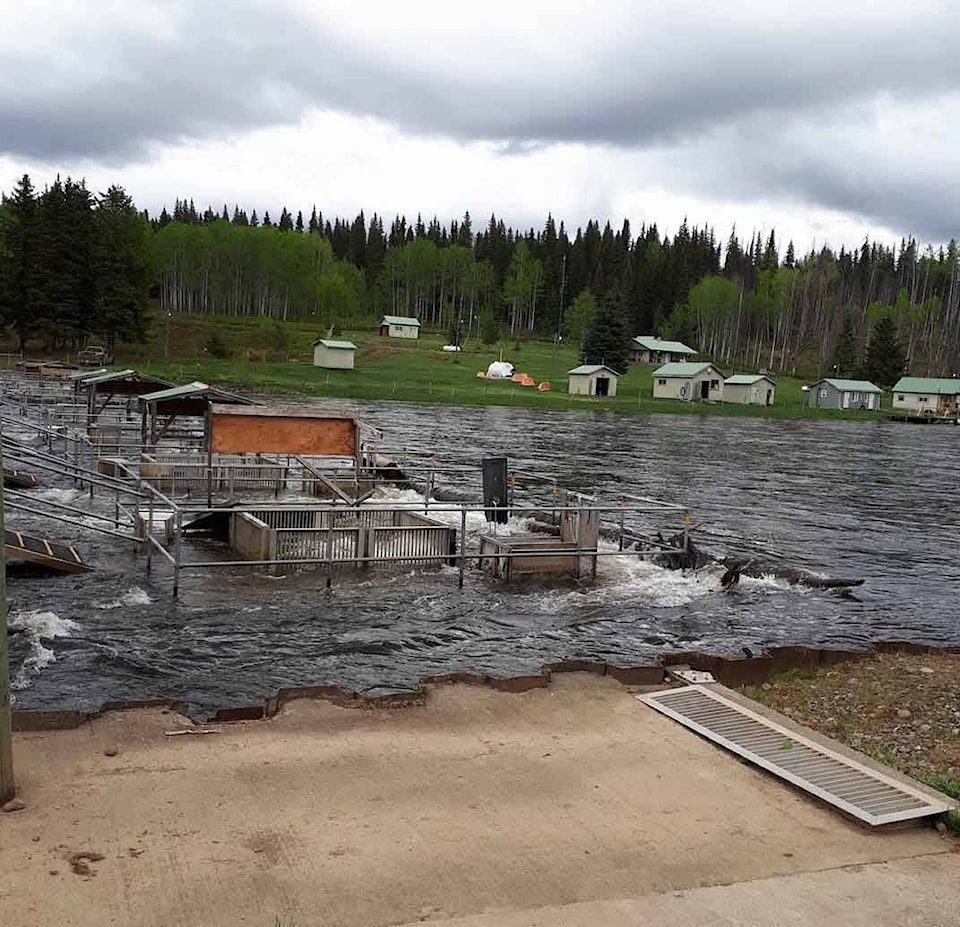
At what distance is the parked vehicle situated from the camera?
259ft

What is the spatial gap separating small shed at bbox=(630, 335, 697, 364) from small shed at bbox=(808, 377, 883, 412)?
28429 mm

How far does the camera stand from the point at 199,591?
17.1m

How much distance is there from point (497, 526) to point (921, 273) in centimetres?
19189

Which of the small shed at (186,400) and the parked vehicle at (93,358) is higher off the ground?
the small shed at (186,400)

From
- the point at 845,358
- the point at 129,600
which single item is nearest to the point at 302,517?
the point at 129,600

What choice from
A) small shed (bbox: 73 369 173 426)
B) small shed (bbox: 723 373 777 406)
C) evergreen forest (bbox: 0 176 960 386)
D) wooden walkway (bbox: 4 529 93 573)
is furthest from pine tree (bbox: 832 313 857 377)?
wooden walkway (bbox: 4 529 93 573)

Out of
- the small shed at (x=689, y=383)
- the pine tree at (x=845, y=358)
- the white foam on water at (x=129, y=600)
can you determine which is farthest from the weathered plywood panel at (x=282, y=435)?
the pine tree at (x=845, y=358)

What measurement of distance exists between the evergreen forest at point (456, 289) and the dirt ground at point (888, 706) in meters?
79.7

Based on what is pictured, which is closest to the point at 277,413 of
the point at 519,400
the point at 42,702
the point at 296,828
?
the point at 42,702

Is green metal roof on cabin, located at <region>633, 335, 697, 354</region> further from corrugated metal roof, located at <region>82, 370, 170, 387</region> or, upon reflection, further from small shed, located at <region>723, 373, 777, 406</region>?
corrugated metal roof, located at <region>82, 370, 170, 387</region>

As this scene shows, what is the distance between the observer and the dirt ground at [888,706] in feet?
32.4

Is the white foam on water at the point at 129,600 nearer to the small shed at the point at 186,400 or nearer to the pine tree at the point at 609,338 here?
the small shed at the point at 186,400

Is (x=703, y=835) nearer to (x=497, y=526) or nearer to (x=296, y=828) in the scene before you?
(x=296, y=828)

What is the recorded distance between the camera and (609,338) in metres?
105
